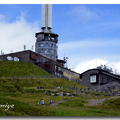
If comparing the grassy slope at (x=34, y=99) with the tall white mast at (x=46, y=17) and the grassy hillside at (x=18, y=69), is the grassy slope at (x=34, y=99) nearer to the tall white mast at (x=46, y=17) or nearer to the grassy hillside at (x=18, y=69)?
the grassy hillside at (x=18, y=69)

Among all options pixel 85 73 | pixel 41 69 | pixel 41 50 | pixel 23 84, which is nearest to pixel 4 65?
pixel 41 69

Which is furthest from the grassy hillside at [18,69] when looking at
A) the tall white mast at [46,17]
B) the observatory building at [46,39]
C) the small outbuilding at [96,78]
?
the tall white mast at [46,17]

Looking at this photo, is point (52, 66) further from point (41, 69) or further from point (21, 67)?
point (21, 67)

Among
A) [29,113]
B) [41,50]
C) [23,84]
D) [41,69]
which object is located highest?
[41,50]

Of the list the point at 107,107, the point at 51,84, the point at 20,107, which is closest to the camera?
the point at 20,107

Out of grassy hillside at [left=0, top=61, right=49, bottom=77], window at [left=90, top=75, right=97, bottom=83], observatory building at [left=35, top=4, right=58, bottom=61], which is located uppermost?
observatory building at [left=35, top=4, right=58, bottom=61]

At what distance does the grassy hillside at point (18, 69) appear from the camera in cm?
8612

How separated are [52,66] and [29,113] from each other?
70.0 m

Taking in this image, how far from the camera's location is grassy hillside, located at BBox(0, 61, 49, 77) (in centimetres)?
8612

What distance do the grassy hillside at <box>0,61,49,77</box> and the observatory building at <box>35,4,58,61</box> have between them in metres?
32.4

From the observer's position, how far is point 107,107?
44594mm

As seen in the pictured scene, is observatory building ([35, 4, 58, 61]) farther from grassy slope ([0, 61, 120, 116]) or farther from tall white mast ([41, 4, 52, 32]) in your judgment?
grassy slope ([0, 61, 120, 116])

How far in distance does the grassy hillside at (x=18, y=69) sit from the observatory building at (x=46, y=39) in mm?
32445

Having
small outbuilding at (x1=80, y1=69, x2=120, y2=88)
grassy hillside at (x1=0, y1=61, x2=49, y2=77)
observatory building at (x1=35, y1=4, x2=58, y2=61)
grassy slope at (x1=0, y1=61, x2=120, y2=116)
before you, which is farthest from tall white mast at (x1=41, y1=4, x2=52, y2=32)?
small outbuilding at (x1=80, y1=69, x2=120, y2=88)
